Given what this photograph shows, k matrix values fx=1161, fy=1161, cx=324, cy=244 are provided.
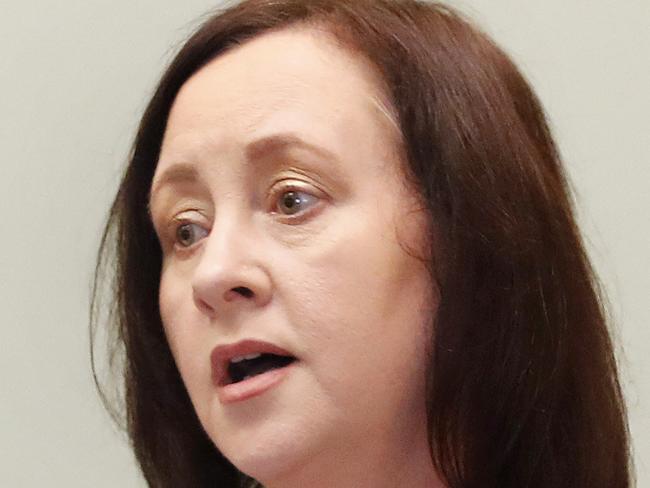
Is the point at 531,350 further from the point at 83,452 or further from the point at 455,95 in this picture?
the point at 83,452

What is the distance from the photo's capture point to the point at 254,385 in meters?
0.97

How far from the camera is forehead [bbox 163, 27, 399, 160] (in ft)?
3.26

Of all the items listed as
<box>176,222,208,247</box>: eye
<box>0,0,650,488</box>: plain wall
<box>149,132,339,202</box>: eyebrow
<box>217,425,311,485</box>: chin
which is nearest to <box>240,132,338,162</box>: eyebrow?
<box>149,132,339,202</box>: eyebrow

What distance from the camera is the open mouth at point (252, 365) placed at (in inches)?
38.6

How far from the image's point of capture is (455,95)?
102cm

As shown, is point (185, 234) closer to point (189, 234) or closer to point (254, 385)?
point (189, 234)

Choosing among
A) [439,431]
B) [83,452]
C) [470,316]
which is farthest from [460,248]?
[83,452]

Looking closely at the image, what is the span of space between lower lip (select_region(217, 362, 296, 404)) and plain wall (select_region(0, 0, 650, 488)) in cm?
55

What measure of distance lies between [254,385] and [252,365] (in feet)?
0.12

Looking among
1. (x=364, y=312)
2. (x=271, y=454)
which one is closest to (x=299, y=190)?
(x=364, y=312)

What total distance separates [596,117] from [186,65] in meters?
0.58

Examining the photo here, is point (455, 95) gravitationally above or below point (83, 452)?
above

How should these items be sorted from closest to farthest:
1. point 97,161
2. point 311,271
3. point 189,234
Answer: point 311,271 → point 189,234 → point 97,161

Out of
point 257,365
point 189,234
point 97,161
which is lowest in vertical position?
point 257,365
